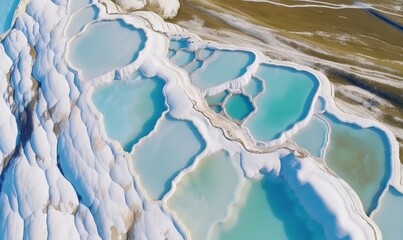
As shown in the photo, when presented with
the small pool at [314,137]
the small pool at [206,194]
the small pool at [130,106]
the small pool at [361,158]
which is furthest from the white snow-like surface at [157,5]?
the small pool at [206,194]

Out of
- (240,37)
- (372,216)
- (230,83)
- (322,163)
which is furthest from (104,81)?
(240,37)

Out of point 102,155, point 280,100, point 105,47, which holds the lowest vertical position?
point 102,155

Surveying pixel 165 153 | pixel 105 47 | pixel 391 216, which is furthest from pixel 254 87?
pixel 391 216

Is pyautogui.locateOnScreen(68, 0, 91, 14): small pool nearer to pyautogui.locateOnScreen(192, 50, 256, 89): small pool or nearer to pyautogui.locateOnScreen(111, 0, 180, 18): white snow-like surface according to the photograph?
pyautogui.locateOnScreen(111, 0, 180, 18): white snow-like surface

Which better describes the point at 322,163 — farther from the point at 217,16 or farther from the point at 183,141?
the point at 217,16

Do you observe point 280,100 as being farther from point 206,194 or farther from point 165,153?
point 206,194

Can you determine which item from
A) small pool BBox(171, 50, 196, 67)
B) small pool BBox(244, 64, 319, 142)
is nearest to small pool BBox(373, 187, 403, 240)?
small pool BBox(244, 64, 319, 142)
